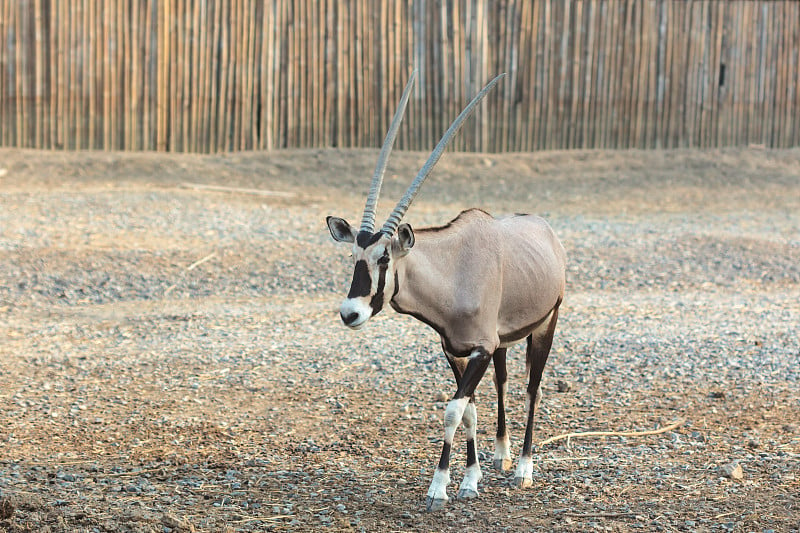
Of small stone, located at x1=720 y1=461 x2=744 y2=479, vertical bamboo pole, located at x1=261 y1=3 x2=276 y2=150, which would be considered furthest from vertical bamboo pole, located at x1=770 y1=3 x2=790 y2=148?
small stone, located at x1=720 y1=461 x2=744 y2=479

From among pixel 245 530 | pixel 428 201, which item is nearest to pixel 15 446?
pixel 245 530

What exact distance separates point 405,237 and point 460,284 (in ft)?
1.55

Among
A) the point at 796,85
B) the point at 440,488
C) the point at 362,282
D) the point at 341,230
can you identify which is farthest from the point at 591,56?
the point at 362,282

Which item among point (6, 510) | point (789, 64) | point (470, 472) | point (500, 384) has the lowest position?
point (470, 472)

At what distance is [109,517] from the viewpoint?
→ 460cm

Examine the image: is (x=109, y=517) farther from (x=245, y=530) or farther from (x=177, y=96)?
(x=177, y=96)

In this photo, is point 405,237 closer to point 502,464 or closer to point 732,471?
point 502,464

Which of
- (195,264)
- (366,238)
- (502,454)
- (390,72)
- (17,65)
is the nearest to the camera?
(366,238)

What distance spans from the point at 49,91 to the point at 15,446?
357 inches

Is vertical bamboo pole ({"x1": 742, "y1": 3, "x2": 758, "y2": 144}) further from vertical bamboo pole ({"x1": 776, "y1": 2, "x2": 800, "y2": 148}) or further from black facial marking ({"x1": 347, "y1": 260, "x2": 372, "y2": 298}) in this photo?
black facial marking ({"x1": 347, "y1": 260, "x2": 372, "y2": 298})

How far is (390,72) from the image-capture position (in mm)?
14727

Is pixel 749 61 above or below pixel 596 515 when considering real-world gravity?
above

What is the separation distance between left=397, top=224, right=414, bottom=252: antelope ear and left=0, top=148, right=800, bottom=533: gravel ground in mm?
1318

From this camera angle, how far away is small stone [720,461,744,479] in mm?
5508
